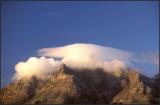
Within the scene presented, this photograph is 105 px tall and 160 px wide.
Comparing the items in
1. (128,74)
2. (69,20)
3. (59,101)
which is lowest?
(59,101)

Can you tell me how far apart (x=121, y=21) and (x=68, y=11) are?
0.83m

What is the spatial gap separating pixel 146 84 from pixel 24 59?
6.18 ft

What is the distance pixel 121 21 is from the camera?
6602 millimetres

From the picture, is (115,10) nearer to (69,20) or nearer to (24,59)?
(69,20)

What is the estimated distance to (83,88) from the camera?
6516 millimetres

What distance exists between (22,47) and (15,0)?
737 mm

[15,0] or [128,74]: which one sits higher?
[15,0]

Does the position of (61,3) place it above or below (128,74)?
above

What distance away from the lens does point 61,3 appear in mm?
6613

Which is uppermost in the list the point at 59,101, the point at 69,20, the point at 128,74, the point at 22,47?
the point at 69,20

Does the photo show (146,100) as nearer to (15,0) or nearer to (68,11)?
(68,11)

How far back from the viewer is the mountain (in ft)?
21.1

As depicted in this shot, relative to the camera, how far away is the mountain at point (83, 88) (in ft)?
21.1

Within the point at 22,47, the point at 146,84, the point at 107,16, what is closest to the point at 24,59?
the point at 22,47
